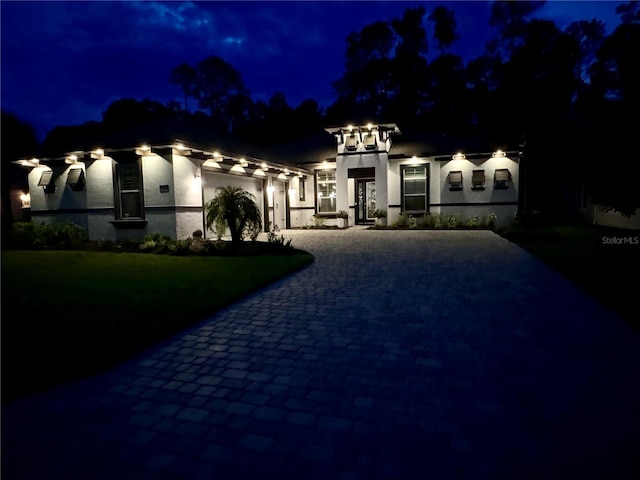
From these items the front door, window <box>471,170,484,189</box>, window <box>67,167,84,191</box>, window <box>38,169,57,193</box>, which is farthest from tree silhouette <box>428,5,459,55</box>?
window <box>38,169,57,193</box>

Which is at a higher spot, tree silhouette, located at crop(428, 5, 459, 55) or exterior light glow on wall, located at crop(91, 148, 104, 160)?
tree silhouette, located at crop(428, 5, 459, 55)

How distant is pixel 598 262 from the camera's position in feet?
26.9

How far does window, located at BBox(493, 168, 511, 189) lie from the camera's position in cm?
1706

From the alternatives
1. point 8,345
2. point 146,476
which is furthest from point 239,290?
point 146,476

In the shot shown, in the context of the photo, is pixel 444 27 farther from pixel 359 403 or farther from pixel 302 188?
pixel 359 403

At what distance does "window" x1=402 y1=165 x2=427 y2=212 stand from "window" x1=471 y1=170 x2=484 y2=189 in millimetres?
2098

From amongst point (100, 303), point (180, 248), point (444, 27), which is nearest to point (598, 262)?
point (100, 303)

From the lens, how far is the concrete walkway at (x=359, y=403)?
2.11 meters

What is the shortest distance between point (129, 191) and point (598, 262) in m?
12.8

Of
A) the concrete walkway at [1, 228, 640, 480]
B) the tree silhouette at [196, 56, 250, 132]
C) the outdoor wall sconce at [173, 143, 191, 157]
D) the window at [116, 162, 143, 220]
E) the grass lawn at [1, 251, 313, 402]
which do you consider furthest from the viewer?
the tree silhouette at [196, 56, 250, 132]

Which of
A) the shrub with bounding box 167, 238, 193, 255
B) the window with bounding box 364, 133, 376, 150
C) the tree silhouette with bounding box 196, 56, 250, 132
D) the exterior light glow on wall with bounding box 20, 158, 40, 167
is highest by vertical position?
the tree silhouette with bounding box 196, 56, 250, 132

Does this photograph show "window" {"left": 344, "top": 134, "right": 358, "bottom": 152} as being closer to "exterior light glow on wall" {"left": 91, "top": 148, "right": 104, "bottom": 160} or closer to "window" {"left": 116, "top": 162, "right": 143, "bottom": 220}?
"window" {"left": 116, "top": 162, "right": 143, "bottom": 220}

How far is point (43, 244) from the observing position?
11.9m

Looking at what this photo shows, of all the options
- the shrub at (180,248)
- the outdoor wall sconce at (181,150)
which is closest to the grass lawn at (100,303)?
the shrub at (180,248)
